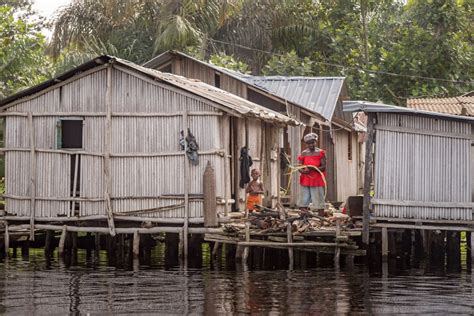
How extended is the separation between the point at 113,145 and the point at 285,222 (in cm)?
439

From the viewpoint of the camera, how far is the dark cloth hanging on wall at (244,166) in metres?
24.2

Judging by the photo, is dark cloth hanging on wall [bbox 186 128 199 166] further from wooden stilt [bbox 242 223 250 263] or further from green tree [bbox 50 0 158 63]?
green tree [bbox 50 0 158 63]

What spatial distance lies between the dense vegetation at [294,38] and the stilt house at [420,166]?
1404 centimetres

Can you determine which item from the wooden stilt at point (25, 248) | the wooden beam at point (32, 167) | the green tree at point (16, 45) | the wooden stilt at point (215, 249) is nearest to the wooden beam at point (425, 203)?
the wooden stilt at point (215, 249)

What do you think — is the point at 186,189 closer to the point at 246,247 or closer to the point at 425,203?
the point at 246,247

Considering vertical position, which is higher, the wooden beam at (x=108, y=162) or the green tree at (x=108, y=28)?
the green tree at (x=108, y=28)

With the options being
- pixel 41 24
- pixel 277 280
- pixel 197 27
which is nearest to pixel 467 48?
pixel 197 27

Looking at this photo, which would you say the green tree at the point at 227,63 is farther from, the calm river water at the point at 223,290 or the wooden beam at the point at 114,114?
the calm river water at the point at 223,290

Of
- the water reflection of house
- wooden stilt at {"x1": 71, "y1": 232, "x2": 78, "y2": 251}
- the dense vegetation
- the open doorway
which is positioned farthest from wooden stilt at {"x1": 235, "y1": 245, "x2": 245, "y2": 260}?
the dense vegetation

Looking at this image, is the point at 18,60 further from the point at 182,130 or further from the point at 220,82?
the point at 182,130

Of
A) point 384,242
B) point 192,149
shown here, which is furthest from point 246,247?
point 384,242

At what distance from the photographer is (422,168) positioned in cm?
2072

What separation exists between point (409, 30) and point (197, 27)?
7.90 metres

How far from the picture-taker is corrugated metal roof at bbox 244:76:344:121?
1178 inches
